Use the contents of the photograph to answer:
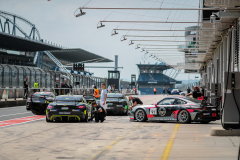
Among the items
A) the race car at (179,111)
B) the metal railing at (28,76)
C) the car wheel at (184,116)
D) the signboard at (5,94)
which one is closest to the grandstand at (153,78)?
the metal railing at (28,76)

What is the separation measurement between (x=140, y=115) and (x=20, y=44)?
155 ft

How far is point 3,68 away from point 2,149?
28186 millimetres

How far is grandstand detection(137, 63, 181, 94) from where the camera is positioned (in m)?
155

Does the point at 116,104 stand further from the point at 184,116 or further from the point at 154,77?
the point at 154,77

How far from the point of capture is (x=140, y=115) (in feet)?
55.8

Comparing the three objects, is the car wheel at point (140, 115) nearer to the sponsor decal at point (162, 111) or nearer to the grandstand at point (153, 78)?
the sponsor decal at point (162, 111)

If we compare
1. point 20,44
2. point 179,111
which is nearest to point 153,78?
point 20,44

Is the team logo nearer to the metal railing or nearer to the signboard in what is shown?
the signboard

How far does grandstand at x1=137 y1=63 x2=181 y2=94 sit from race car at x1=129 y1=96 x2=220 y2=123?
137161 millimetres

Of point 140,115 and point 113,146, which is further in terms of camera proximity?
point 140,115

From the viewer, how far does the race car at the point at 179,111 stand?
15664 mm

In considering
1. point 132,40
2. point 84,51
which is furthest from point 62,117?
point 84,51

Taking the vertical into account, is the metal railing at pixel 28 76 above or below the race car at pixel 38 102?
above

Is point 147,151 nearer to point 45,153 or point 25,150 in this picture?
point 45,153
